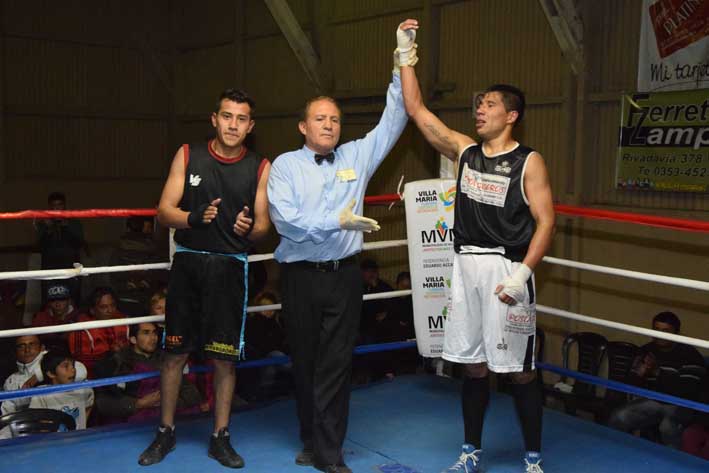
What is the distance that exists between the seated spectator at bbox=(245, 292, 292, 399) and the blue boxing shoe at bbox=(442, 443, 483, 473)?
87.9 inches

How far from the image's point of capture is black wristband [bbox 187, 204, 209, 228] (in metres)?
3.36

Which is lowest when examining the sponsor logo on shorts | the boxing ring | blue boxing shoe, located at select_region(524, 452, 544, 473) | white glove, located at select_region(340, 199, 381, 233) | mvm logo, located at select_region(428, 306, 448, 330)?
the boxing ring

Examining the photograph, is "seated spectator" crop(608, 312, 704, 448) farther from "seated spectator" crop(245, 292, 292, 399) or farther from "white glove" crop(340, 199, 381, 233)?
"white glove" crop(340, 199, 381, 233)

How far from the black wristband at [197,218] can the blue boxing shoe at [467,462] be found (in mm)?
1448

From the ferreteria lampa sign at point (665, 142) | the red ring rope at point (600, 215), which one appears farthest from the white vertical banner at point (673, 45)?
the red ring rope at point (600, 215)

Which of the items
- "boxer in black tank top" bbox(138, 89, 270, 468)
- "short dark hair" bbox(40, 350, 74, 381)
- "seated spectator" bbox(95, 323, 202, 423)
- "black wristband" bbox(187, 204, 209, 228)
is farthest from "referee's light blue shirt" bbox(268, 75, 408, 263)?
"short dark hair" bbox(40, 350, 74, 381)

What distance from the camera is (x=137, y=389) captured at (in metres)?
5.14

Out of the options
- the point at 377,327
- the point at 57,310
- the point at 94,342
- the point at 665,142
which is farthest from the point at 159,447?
the point at 665,142

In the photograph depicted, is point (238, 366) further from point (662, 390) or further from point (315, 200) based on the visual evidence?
point (662, 390)

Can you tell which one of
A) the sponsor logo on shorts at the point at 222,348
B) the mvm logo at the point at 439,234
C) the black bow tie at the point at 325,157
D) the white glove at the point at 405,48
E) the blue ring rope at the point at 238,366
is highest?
the white glove at the point at 405,48

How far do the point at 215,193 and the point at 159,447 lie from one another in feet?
3.74

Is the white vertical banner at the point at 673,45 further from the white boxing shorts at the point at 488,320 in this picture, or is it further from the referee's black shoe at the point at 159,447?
the referee's black shoe at the point at 159,447

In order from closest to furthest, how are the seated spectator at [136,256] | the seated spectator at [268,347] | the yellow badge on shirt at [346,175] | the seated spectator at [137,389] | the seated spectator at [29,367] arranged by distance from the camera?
the yellow badge on shirt at [346,175], the seated spectator at [137,389], the seated spectator at [29,367], the seated spectator at [268,347], the seated spectator at [136,256]

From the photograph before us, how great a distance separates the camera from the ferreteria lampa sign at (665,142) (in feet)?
21.2
